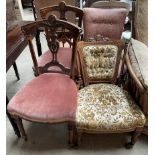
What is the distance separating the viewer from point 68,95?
4.29ft

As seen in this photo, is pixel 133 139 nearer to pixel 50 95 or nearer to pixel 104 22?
pixel 50 95

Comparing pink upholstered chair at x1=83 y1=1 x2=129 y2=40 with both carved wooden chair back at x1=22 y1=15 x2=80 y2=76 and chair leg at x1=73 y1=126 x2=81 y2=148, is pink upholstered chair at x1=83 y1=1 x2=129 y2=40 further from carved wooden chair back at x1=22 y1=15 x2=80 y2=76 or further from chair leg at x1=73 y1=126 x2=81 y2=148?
chair leg at x1=73 y1=126 x2=81 y2=148

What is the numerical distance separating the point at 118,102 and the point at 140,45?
0.58m

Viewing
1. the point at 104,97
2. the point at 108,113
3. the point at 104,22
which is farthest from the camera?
the point at 104,22

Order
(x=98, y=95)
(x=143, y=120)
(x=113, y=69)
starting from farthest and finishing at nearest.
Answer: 1. (x=113, y=69)
2. (x=98, y=95)
3. (x=143, y=120)

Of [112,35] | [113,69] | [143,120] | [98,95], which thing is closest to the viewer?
[143,120]

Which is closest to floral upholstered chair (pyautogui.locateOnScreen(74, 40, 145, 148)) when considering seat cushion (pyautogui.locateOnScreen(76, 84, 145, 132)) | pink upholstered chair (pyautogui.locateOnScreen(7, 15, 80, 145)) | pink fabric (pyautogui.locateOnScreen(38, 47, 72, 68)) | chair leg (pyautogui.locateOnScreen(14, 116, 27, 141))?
seat cushion (pyautogui.locateOnScreen(76, 84, 145, 132))

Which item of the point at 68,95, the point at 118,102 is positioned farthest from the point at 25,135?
the point at 118,102

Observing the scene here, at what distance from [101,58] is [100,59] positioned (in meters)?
0.01

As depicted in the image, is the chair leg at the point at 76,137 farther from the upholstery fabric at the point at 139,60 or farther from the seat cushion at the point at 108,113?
the upholstery fabric at the point at 139,60

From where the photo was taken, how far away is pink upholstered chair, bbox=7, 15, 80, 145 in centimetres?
121

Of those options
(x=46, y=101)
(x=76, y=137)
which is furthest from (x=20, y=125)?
(x=76, y=137)

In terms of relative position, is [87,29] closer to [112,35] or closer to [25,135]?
[112,35]

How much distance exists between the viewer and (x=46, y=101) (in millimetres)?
1268
